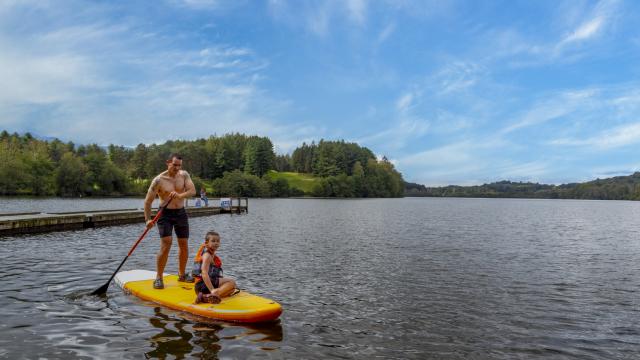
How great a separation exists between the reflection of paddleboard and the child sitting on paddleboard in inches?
7.8

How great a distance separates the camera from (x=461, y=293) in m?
15.1

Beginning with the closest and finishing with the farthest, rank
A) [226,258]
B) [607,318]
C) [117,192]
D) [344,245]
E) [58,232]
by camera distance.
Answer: [607,318] → [226,258] → [344,245] → [58,232] → [117,192]

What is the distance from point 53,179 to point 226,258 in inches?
5312

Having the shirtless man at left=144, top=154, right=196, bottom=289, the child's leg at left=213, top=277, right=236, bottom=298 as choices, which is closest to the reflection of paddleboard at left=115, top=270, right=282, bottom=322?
the child's leg at left=213, top=277, right=236, bottom=298

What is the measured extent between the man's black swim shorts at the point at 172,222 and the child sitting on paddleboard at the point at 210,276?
1765 mm

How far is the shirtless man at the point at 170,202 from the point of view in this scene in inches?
477

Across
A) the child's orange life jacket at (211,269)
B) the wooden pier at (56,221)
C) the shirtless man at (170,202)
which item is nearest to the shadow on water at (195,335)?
the child's orange life jacket at (211,269)

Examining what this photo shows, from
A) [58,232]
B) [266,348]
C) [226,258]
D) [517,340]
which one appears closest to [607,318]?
[517,340]

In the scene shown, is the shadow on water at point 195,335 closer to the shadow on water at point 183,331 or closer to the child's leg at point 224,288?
the shadow on water at point 183,331

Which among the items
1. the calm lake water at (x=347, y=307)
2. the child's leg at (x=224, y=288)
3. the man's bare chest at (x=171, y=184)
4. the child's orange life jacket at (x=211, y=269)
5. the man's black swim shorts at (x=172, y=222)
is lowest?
the calm lake water at (x=347, y=307)

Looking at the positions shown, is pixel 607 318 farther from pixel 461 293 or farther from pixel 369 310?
pixel 369 310

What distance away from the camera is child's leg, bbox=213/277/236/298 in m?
10.9

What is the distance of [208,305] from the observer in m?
10.6

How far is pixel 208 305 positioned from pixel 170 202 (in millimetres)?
3224
